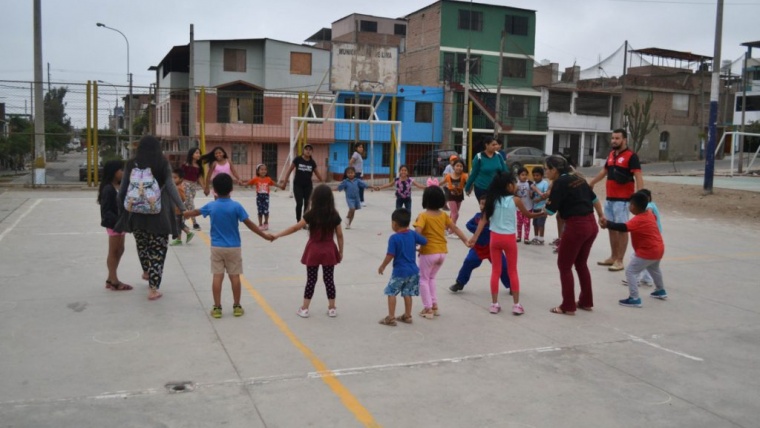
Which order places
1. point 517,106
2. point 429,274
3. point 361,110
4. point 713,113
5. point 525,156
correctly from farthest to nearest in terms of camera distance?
point 517,106 → point 525,156 → point 361,110 → point 713,113 → point 429,274

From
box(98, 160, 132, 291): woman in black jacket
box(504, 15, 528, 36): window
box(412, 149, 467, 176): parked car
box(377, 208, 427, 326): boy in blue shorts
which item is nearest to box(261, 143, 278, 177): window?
box(412, 149, 467, 176): parked car

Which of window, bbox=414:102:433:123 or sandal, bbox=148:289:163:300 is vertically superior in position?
window, bbox=414:102:433:123

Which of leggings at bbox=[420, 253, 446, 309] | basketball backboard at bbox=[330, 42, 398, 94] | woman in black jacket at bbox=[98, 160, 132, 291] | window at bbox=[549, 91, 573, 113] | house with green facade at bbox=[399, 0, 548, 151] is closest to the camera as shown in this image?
leggings at bbox=[420, 253, 446, 309]

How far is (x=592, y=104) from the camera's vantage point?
54.4 m

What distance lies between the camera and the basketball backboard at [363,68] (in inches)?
878

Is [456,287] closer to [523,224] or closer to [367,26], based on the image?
[523,224]

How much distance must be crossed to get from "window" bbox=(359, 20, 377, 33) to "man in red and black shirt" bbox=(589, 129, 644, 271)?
52.0 m

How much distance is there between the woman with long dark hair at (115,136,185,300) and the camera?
7.22 meters

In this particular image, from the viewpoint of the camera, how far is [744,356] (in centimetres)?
609

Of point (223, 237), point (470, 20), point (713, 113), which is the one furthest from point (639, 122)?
point (223, 237)

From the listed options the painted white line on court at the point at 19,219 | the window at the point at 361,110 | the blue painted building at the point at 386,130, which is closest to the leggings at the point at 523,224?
the painted white line on court at the point at 19,219

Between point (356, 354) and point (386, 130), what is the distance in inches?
1250

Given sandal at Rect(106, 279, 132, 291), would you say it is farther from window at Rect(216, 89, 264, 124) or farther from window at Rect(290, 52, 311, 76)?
window at Rect(290, 52, 311, 76)

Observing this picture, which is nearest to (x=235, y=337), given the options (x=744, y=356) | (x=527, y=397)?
(x=527, y=397)
